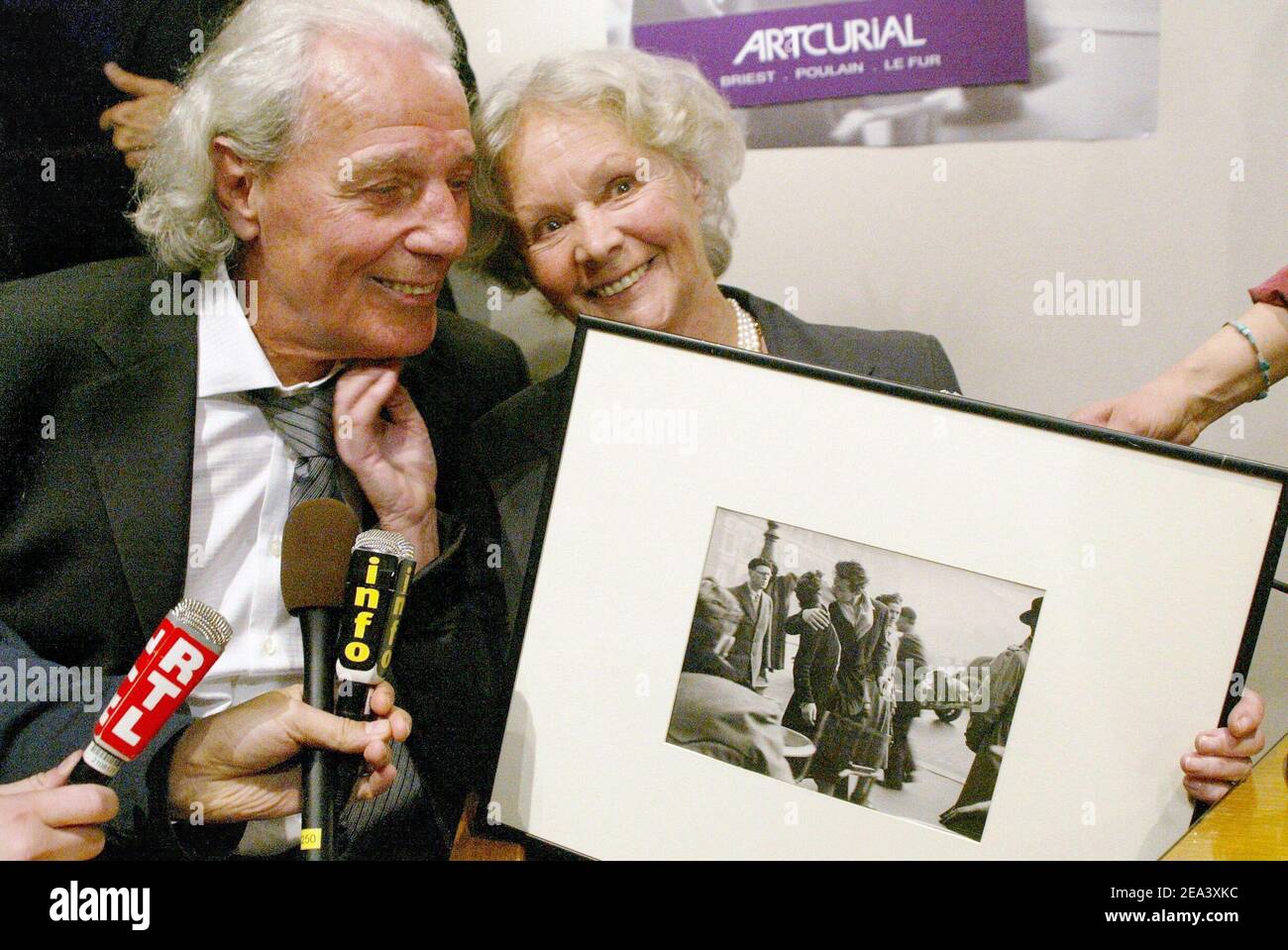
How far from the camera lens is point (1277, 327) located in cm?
129

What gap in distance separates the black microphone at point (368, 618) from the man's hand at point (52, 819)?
0.25 m

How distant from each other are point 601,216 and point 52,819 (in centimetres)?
98

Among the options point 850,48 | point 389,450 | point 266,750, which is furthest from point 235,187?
point 850,48

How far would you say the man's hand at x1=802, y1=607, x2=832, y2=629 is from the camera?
1066mm

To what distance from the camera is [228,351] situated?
4.19 ft

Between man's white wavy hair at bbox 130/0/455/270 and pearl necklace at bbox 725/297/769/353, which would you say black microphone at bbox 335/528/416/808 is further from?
pearl necklace at bbox 725/297/769/353

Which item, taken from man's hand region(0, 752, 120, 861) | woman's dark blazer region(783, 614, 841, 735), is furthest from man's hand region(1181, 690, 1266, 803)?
man's hand region(0, 752, 120, 861)

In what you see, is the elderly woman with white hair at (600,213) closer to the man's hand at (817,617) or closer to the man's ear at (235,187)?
the man's ear at (235,187)

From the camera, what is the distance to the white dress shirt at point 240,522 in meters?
1.26

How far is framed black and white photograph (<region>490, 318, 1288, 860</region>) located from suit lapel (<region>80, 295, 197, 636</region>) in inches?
18.7

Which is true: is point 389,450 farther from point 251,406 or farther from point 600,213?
point 600,213

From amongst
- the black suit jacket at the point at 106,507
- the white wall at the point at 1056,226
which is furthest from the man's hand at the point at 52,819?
the white wall at the point at 1056,226

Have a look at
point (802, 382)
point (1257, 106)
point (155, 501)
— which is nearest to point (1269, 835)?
point (802, 382)
